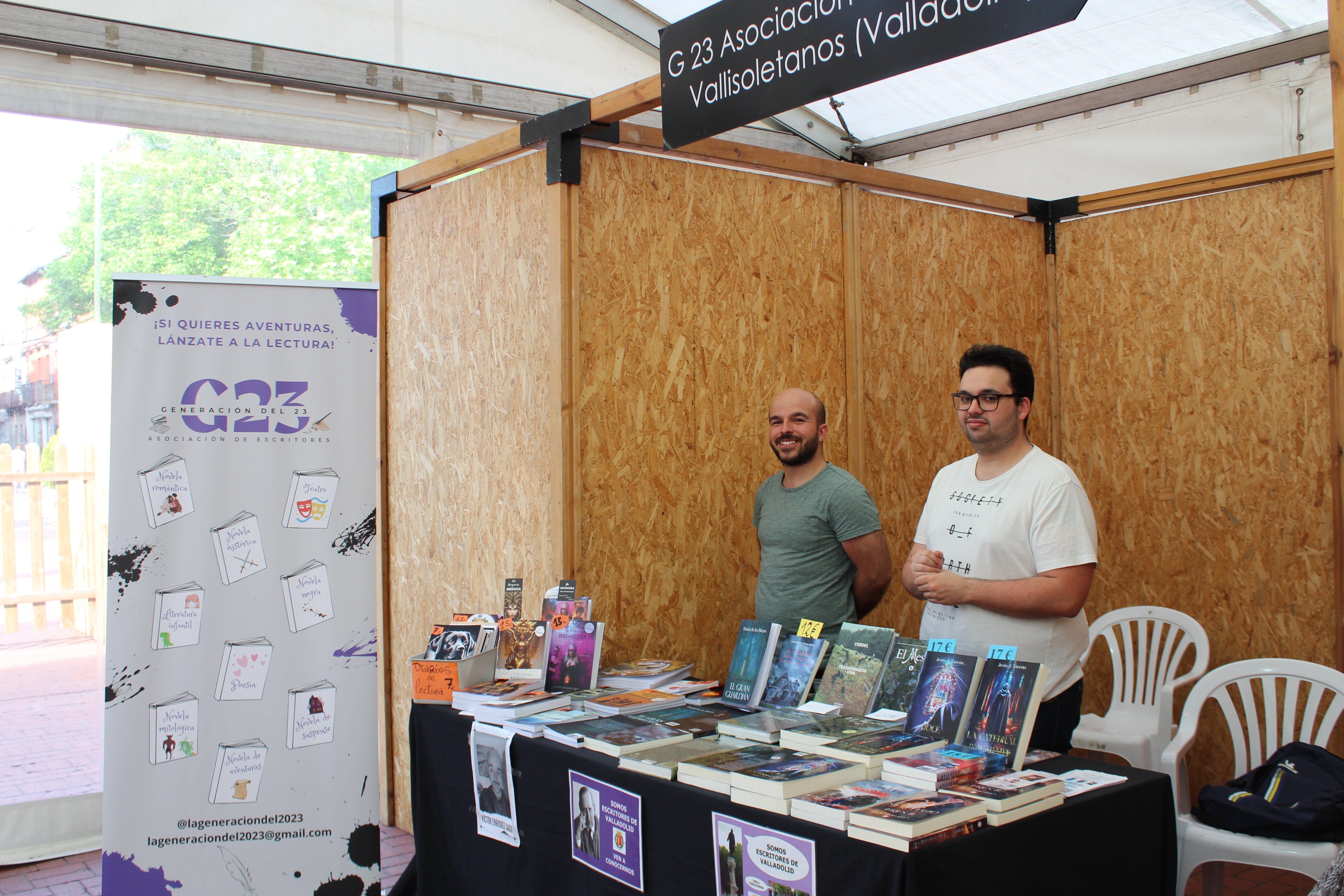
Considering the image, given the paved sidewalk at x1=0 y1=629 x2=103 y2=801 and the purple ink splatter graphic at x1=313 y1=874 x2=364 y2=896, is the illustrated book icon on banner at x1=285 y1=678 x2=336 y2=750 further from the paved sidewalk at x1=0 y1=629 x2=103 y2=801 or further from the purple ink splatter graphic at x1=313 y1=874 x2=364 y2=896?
the paved sidewalk at x1=0 y1=629 x2=103 y2=801

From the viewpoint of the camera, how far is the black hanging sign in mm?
1876

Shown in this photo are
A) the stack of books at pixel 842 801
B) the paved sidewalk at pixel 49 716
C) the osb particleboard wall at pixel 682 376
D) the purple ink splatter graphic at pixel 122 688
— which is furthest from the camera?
the paved sidewalk at pixel 49 716

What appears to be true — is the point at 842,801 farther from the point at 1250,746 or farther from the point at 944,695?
the point at 1250,746

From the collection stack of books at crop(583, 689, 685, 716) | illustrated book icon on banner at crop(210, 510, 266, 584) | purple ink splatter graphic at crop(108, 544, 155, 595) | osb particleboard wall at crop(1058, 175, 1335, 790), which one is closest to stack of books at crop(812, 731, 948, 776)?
stack of books at crop(583, 689, 685, 716)

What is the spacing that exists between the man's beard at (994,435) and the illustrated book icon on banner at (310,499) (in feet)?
6.14

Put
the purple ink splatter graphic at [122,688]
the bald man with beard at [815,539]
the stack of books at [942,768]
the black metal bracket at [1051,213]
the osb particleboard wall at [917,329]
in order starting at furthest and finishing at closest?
the black metal bracket at [1051,213] → the osb particleboard wall at [917,329] → the bald man with beard at [815,539] → the purple ink splatter graphic at [122,688] → the stack of books at [942,768]

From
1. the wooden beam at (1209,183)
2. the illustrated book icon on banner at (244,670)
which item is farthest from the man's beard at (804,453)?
the wooden beam at (1209,183)

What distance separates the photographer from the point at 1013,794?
1931 millimetres

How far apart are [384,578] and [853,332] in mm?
2172

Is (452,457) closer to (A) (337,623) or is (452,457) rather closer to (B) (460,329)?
(B) (460,329)

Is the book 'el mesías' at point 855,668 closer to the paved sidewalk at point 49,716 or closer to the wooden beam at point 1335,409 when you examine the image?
the wooden beam at point 1335,409

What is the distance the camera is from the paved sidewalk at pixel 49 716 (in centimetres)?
422

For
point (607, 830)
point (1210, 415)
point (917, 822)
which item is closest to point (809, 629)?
point (607, 830)

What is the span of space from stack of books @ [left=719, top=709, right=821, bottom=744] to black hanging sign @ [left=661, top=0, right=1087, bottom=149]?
4.58 ft
